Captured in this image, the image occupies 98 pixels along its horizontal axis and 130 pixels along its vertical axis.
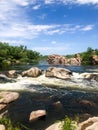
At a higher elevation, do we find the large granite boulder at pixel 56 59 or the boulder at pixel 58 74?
the large granite boulder at pixel 56 59

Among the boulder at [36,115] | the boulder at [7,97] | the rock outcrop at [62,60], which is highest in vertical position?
the rock outcrop at [62,60]

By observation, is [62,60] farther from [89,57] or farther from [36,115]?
[36,115]

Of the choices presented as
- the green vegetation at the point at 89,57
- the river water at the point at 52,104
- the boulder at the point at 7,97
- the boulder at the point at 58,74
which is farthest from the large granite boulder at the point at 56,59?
the boulder at the point at 7,97

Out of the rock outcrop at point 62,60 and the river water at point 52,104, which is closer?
the river water at point 52,104

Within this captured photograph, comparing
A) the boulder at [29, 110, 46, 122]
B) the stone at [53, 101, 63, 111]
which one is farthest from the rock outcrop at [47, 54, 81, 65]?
the boulder at [29, 110, 46, 122]

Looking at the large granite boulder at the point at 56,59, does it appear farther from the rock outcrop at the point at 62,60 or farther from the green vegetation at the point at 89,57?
the green vegetation at the point at 89,57

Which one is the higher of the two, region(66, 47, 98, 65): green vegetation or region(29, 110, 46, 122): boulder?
region(66, 47, 98, 65): green vegetation

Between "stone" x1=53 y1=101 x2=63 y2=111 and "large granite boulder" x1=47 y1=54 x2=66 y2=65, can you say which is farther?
"large granite boulder" x1=47 y1=54 x2=66 y2=65

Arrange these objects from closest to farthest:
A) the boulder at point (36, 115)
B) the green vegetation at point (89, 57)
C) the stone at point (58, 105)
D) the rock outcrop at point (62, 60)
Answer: the boulder at point (36, 115) → the stone at point (58, 105) → the green vegetation at point (89, 57) → the rock outcrop at point (62, 60)

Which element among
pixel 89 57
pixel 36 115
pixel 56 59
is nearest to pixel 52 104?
pixel 36 115

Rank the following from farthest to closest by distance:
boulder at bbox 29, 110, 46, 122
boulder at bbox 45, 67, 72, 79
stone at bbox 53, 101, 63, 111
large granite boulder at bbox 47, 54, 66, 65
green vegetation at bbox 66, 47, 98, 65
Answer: large granite boulder at bbox 47, 54, 66, 65, green vegetation at bbox 66, 47, 98, 65, boulder at bbox 45, 67, 72, 79, stone at bbox 53, 101, 63, 111, boulder at bbox 29, 110, 46, 122

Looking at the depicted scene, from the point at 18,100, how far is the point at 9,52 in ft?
291

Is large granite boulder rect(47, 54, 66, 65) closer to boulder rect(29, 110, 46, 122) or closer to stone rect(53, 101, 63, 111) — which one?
stone rect(53, 101, 63, 111)

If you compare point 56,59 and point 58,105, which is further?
point 56,59
